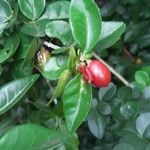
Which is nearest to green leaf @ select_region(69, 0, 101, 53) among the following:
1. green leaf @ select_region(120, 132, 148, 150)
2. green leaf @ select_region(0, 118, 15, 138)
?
green leaf @ select_region(0, 118, 15, 138)

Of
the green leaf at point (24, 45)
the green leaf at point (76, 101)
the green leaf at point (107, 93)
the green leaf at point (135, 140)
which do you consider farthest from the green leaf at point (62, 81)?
the green leaf at point (107, 93)

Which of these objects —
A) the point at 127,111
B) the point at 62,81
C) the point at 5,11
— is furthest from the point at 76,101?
the point at 127,111

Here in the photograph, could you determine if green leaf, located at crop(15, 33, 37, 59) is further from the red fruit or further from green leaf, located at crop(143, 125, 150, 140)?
green leaf, located at crop(143, 125, 150, 140)

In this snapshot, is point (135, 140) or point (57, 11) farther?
point (135, 140)

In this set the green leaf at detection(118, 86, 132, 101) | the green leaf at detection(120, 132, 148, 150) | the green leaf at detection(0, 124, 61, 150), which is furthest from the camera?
the green leaf at detection(118, 86, 132, 101)

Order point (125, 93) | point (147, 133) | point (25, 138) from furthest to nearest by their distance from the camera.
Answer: point (125, 93), point (147, 133), point (25, 138)

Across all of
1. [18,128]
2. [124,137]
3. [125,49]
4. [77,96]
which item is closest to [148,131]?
[124,137]

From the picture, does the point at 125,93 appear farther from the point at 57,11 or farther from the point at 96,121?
the point at 57,11

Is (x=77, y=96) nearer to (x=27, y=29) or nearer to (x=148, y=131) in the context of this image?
(x=27, y=29)
